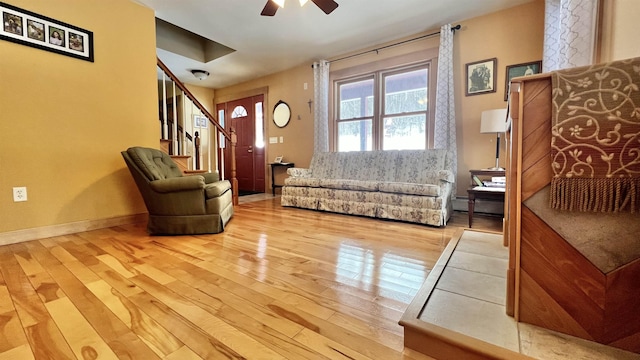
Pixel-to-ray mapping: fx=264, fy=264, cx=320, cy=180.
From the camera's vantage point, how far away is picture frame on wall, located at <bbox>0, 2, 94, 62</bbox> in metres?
2.21

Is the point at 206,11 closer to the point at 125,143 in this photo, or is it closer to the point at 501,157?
the point at 125,143

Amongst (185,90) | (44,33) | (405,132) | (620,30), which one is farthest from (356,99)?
(44,33)

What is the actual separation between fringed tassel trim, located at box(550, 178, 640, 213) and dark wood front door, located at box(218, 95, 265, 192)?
17.3ft

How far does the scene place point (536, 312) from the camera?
3.20 feet

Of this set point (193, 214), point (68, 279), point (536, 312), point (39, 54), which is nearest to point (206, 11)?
point (39, 54)

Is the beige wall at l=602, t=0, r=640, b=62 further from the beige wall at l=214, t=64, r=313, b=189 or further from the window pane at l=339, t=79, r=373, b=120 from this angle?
the beige wall at l=214, t=64, r=313, b=189

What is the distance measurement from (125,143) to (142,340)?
2617 mm

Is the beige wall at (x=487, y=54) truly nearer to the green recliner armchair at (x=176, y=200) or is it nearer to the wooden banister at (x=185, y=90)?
the green recliner armchair at (x=176, y=200)

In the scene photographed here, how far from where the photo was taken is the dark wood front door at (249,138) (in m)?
5.79

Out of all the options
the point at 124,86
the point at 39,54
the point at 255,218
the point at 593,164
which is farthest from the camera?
the point at 255,218

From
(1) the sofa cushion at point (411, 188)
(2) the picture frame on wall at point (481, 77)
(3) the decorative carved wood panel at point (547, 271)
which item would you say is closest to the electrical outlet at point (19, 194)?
(1) the sofa cushion at point (411, 188)

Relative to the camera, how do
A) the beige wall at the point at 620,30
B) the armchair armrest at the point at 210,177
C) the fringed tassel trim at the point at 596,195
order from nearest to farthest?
the fringed tassel trim at the point at 596,195, the beige wall at the point at 620,30, the armchair armrest at the point at 210,177

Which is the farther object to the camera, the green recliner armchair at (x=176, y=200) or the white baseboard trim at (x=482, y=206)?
the white baseboard trim at (x=482, y=206)

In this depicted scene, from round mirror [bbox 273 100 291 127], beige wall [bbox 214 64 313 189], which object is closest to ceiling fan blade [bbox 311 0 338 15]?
beige wall [bbox 214 64 313 189]
